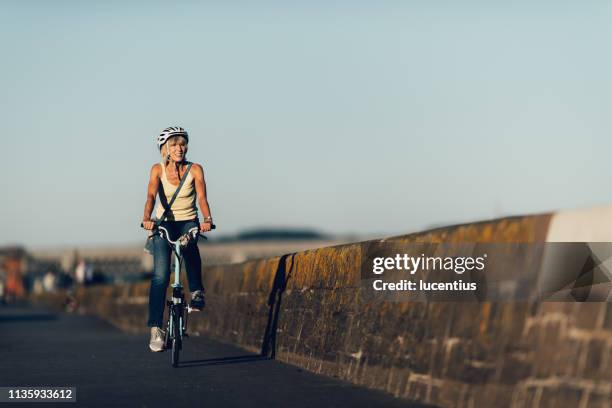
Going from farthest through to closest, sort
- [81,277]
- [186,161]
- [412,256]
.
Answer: [81,277] < [186,161] < [412,256]

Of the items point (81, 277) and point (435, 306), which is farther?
point (81, 277)

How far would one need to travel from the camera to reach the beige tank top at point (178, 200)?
11453mm

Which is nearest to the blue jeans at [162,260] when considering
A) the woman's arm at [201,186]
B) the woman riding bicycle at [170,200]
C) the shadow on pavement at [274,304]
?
the woman riding bicycle at [170,200]

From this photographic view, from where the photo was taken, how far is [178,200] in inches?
452

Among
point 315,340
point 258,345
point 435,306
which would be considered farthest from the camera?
point 258,345

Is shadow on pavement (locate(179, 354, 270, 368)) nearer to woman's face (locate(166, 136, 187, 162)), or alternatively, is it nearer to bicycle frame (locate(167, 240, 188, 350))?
bicycle frame (locate(167, 240, 188, 350))

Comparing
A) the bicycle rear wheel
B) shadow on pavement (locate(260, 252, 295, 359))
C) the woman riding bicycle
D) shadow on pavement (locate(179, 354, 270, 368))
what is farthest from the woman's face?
shadow on pavement (locate(179, 354, 270, 368))

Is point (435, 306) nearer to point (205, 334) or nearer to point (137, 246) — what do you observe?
point (205, 334)

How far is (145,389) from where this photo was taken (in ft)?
29.7

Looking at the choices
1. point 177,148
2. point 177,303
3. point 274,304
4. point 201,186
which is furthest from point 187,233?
point 274,304

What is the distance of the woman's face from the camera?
11.4 m

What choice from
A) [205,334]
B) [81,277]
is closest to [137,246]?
[81,277]

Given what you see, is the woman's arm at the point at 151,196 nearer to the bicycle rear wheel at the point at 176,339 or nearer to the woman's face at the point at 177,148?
the woman's face at the point at 177,148

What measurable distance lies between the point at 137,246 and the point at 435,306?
18301cm
